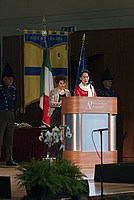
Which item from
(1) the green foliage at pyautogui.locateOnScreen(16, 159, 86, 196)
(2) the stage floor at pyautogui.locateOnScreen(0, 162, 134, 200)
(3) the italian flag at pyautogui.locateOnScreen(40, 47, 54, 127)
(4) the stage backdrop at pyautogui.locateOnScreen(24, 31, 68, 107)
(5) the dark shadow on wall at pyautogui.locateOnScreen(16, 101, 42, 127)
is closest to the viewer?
(1) the green foliage at pyautogui.locateOnScreen(16, 159, 86, 196)

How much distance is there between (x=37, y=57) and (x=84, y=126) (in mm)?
2990

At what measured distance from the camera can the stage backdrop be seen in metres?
12.5

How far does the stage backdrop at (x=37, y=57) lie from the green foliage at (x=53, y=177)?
6677 mm

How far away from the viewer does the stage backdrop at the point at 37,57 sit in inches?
491

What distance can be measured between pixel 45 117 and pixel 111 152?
1975mm

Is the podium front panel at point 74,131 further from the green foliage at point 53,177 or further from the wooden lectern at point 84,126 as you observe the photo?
the green foliage at point 53,177

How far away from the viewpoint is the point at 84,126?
10.0m

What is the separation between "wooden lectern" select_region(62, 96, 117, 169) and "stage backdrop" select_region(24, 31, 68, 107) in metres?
2.62

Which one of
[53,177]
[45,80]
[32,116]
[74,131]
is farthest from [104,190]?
[32,116]

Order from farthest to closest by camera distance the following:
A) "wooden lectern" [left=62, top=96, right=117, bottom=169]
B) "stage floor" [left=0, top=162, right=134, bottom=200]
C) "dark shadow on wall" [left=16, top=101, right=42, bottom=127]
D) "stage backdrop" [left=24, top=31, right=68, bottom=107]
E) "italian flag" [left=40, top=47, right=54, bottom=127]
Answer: "dark shadow on wall" [left=16, top=101, right=42, bottom=127] → "stage backdrop" [left=24, top=31, right=68, bottom=107] → "italian flag" [left=40, top=47, right=54, bottom=127] → "wooden lectern" [left=62, top=96, right=117, bottom=169] → "stage floor" [left=0, top=162, right=134, bottom=200]

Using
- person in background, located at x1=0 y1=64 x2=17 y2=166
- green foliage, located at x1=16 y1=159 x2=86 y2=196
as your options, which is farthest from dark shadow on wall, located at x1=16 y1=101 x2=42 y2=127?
green foliage, located at x1=16 y1=159 x2=86 y2=196

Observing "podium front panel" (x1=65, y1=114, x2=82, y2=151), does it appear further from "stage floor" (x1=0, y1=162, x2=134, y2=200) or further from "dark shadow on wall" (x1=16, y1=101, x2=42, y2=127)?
"dark shadow on wall" (x1=16, y1=101, x2=42, y2=127)

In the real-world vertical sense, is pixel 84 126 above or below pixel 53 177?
above

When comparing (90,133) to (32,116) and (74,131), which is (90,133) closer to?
(74,131)
